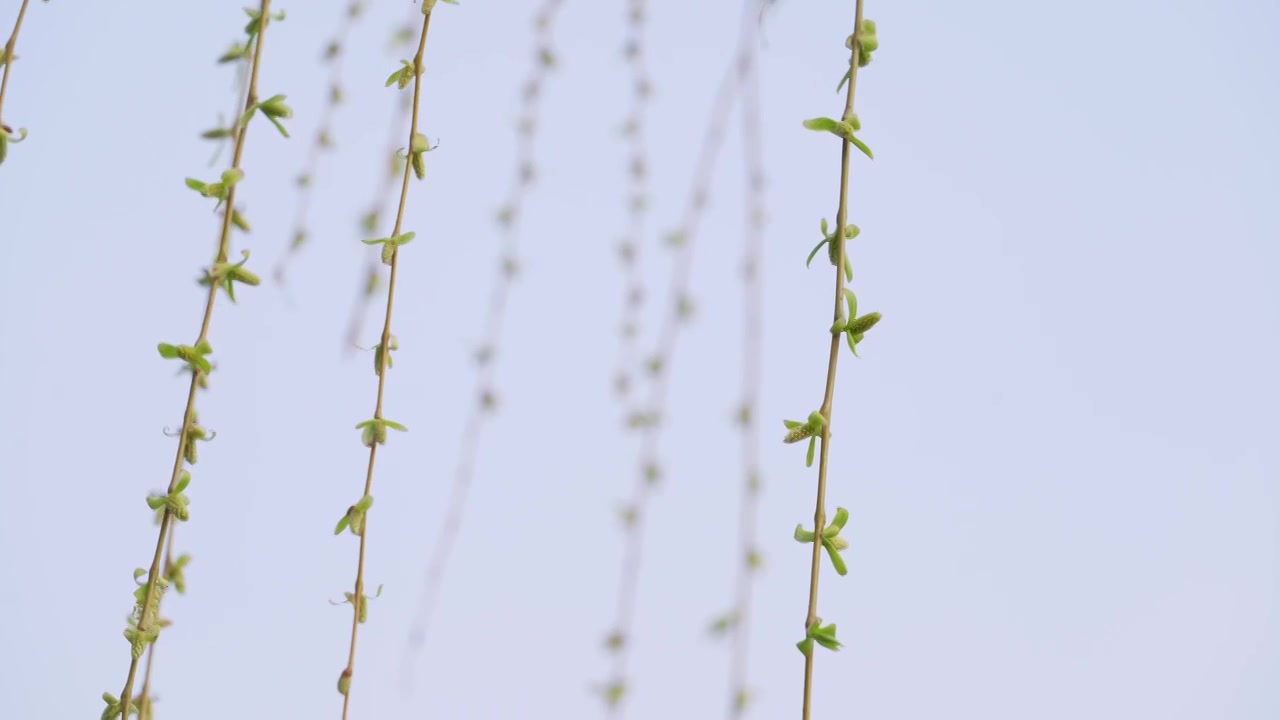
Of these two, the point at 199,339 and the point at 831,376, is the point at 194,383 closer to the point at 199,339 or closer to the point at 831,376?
the point at 199,339

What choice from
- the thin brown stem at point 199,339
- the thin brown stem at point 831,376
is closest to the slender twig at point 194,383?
the thin brown stem at point 199,339

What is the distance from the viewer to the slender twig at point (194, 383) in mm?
592

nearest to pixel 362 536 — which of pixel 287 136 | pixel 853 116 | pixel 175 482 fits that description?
pixel 175 482

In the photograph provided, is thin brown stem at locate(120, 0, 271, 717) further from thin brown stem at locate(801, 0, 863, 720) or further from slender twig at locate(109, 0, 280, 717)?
thin brown stem at locate(801, 0, 863, 720)

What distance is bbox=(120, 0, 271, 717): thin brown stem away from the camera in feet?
1.94

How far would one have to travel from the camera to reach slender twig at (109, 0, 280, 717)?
23.3 inches

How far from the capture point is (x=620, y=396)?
1.32 metres

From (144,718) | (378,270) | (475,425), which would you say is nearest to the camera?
(144,718)

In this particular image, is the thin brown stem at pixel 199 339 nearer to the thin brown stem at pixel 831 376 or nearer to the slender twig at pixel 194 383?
the slender twig at pixel 194 383

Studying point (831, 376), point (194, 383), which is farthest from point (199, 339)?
point (831, 376)

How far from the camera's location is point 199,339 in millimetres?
633

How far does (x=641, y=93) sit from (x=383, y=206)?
1.01 feet

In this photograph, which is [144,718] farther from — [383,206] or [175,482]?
[383,206]

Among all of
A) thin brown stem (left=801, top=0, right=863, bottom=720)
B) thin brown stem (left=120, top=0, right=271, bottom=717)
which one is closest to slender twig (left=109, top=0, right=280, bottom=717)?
thin brown stem (left=120, top=0, right=271, bottom=717)
